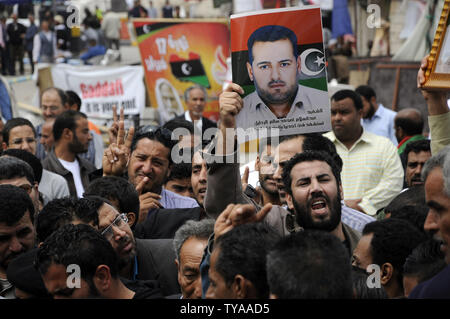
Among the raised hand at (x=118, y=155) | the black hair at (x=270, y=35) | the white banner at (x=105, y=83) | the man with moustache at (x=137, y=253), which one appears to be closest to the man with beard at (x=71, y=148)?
the raised hand at (x=118, y=155)

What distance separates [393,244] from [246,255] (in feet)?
3.89

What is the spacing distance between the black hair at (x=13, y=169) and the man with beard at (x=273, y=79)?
188cm

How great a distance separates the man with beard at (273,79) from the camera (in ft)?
12.5

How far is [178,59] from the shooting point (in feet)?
37.8

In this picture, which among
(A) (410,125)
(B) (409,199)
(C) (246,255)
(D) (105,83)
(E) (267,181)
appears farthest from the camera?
(D) (105,83)

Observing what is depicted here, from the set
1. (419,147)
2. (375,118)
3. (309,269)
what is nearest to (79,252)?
(309,269)

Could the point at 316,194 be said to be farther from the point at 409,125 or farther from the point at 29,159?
the point at 409,125

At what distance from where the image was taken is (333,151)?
204 inches

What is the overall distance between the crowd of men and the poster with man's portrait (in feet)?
0.61
